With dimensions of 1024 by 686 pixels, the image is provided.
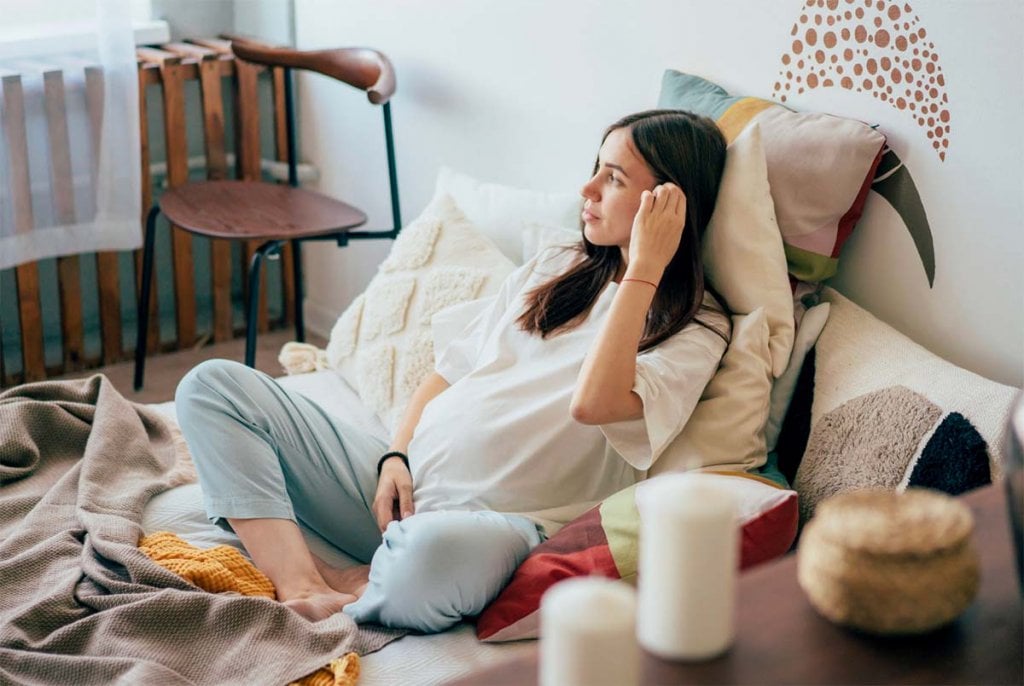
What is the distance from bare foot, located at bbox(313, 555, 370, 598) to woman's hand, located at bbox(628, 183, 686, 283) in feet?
1.96

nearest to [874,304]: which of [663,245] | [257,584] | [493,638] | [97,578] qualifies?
[663,245]

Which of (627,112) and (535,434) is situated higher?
(627,112)

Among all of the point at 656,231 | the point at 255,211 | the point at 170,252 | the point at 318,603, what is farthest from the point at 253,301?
the point at 656,231

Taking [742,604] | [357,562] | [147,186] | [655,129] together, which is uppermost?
[655,129]

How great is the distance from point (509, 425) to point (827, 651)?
92 centimetres

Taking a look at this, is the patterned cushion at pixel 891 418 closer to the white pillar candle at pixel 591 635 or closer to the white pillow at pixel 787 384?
the white pillow at pixel 787 384

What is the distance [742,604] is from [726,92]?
1271mm

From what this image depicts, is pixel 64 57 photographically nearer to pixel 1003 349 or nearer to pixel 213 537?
pixel 213 537

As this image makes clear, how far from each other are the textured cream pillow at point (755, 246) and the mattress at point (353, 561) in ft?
1.88

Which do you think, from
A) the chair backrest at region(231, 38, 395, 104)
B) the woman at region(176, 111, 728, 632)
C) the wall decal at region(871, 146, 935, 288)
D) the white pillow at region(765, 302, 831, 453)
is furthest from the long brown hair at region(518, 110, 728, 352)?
the chair backrest at region(231, 38, 395, 104)

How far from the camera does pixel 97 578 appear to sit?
1618 mm

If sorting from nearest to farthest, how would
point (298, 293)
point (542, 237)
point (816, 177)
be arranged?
point (816, 177), point (542, 237), point (298, 293)

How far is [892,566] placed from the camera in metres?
0.88

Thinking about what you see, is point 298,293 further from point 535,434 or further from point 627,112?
point 535,434
